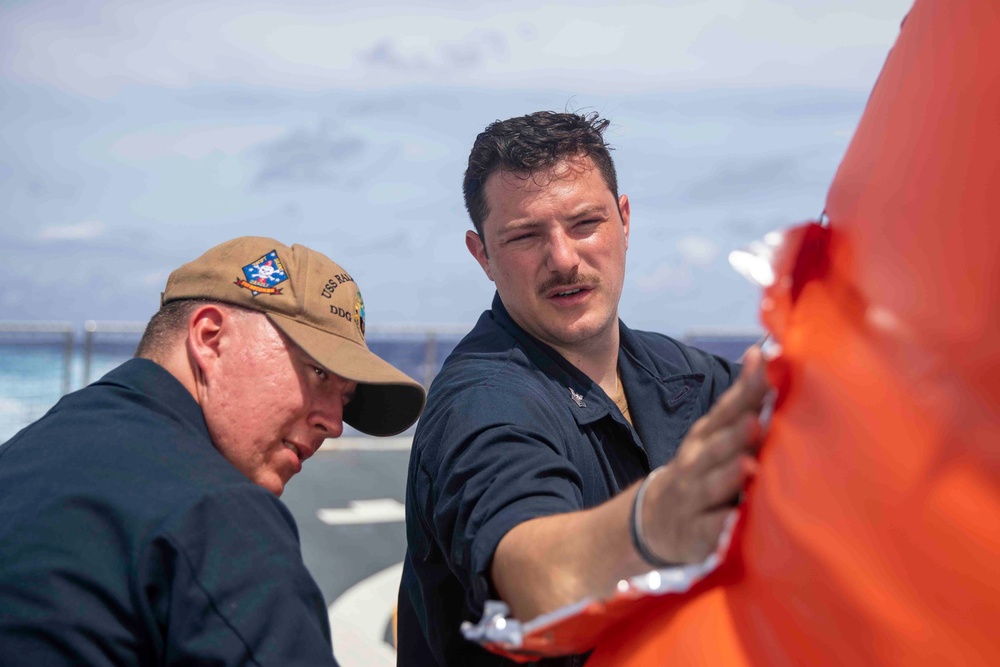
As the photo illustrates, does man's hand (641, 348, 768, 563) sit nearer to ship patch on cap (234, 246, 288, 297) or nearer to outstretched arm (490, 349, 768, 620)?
outstretched arm (490, 349, 768, 620)

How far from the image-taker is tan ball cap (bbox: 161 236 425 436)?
1788mm

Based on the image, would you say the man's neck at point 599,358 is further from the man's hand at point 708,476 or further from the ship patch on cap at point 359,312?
the man's hand at point 708,476

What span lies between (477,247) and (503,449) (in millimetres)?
973

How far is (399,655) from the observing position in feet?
7.27

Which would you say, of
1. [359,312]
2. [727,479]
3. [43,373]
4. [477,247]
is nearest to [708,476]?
[727,479]

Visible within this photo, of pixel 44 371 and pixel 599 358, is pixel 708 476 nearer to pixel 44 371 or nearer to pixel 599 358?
pixel 599 358

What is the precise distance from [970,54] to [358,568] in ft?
16.9

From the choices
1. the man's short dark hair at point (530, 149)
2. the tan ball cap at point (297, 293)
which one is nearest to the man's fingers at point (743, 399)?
the tan ball cap at point (297, 293)

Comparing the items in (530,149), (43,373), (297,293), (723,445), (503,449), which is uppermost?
(530,149)

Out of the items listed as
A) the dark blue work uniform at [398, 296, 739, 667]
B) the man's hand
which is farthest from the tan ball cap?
the man's hand

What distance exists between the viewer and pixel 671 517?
107cm

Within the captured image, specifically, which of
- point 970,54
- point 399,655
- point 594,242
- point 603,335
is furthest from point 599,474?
point 970,54

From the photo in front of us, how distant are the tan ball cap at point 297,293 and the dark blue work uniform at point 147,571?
1.42ft

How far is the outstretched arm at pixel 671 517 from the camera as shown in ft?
3.38
